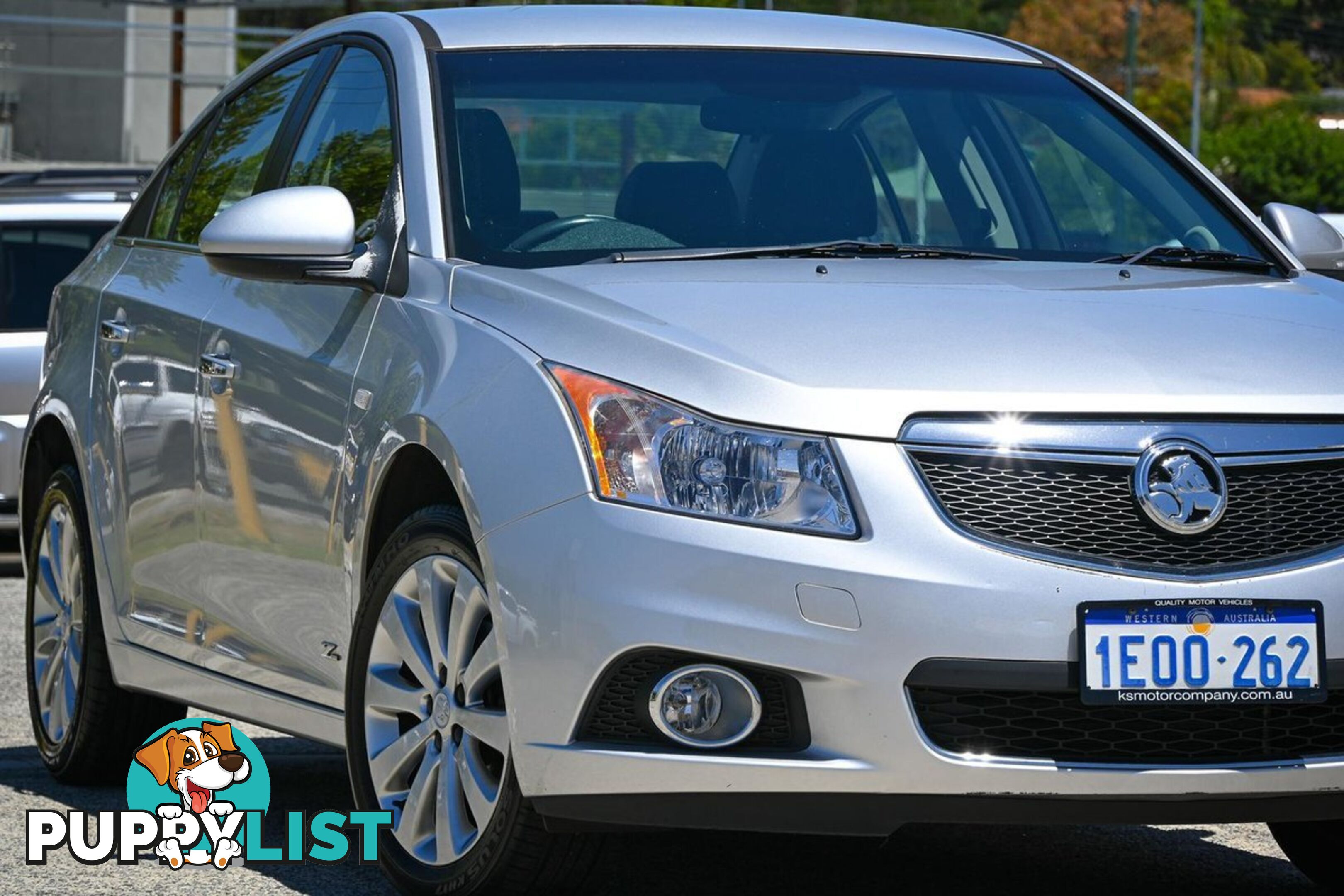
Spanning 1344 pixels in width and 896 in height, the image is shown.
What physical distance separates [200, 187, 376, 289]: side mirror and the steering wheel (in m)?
0.28

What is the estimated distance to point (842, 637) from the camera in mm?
3445

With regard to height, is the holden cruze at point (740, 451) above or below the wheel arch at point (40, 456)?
above

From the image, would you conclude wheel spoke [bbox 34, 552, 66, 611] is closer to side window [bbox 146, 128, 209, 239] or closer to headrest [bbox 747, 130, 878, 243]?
→ side window [bbox 146, 128, 209, 239]

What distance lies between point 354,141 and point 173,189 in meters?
1.26

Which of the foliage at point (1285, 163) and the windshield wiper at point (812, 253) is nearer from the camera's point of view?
the windshield wiper at point (812, 253)

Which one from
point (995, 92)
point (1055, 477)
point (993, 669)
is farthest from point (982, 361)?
point (995, 92)

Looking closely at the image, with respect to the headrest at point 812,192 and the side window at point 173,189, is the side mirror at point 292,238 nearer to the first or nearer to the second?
the headrest at point 812,192

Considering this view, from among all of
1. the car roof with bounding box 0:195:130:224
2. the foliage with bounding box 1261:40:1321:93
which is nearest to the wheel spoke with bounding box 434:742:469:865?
the car roof with bounding box 0:195:130:224

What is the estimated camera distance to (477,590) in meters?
3.81

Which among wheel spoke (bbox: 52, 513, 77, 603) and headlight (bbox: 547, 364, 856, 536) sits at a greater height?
headlight (bbox: 547, 364, 856, 536)

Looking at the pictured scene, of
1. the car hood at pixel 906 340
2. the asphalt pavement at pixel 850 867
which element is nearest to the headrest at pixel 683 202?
the car hood at pixel 906 340

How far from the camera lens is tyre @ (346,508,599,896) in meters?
3.82

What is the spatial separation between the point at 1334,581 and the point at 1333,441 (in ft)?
0.77

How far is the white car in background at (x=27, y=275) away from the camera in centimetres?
1090
